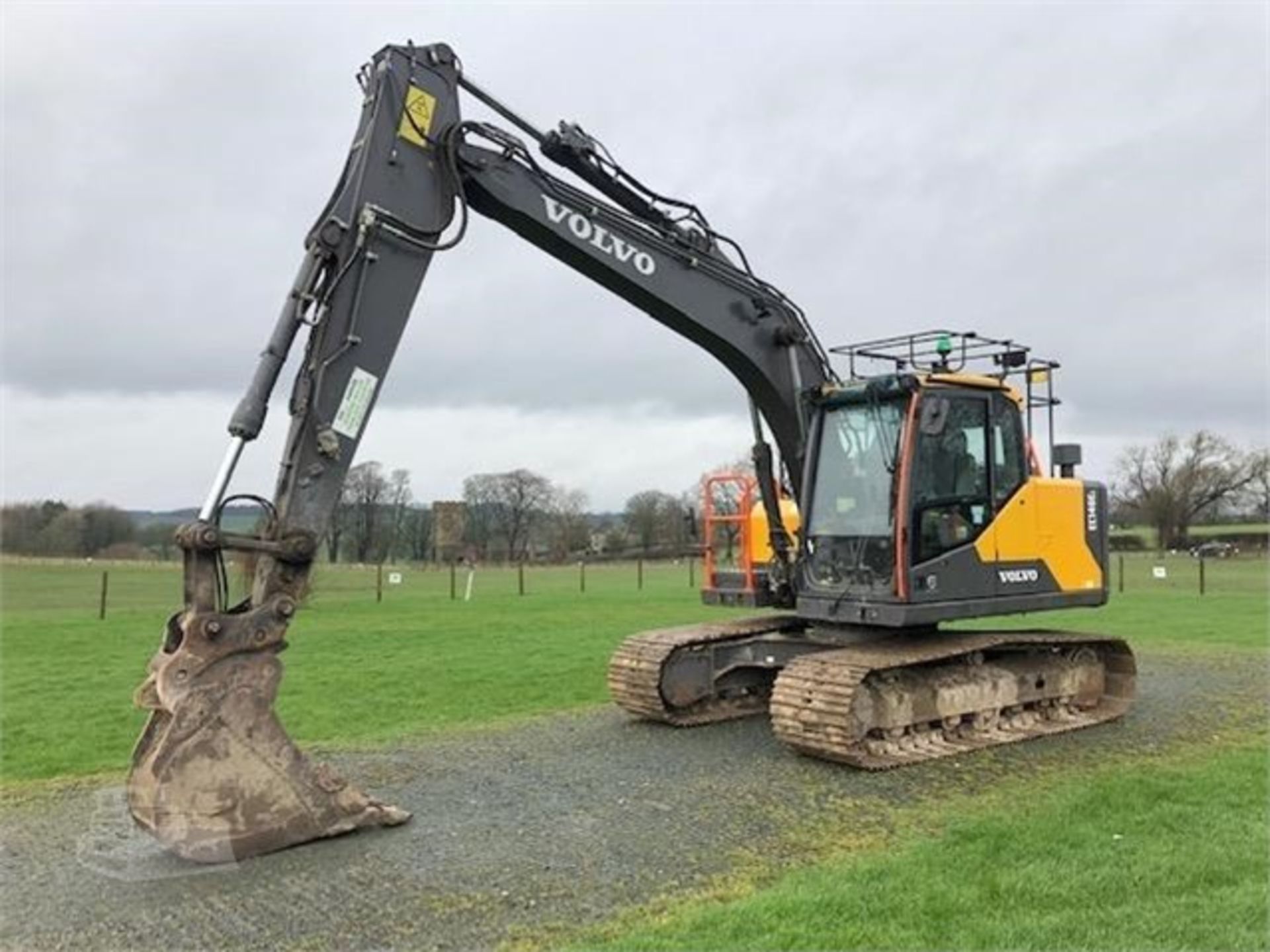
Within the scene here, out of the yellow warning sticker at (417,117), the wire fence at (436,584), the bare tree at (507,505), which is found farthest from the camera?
the bare tree at (507,505)

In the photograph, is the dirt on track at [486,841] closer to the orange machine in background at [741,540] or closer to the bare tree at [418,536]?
the orange machine in background at [741,540]

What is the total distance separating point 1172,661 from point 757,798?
891cm

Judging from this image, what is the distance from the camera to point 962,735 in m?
9.09

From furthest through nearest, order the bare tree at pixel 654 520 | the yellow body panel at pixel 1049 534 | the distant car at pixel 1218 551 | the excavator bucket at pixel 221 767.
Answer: the bare tree at pixel 654 520, the distant car at pixel 1218 551, the yellow body panel at pixel 1049 534, the excavator bucket at pixel 221 767

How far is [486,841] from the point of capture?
6258 mm

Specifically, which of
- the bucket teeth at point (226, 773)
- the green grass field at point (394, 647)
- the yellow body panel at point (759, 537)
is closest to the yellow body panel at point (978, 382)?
the yellow body panel at point (759, 537)

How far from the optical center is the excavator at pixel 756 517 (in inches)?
239

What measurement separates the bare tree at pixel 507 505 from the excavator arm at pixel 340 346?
74.0 metres


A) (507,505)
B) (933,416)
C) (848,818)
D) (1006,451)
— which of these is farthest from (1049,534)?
(507,505)

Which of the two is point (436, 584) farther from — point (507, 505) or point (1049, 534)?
point (507, 505)

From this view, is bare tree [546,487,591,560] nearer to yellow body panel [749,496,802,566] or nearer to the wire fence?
the wire fence

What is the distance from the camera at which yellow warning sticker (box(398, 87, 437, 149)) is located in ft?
23.5

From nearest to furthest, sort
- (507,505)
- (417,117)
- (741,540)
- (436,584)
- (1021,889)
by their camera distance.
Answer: (1021,889), (417,117), (741,540), (436,584), (507,505)

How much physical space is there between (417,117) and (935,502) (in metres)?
4.77
